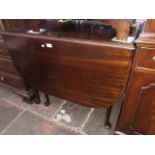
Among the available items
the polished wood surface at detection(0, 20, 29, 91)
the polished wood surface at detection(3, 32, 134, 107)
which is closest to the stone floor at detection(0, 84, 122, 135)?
the polished wood surface at detection(0, 20, 29, 91)

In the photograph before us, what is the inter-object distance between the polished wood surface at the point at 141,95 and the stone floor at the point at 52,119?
0.33 metres

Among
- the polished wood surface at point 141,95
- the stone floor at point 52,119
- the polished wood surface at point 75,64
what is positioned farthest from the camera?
the stone floor at point 52,119

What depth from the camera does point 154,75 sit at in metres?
0.76

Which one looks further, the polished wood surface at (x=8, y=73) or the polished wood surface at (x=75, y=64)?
the polished wood surface at (x=8, y=73)

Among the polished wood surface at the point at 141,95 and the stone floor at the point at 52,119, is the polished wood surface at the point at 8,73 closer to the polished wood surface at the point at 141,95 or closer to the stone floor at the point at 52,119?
the stone floor at the point at 52,119

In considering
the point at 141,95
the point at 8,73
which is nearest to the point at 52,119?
the point at 8,73

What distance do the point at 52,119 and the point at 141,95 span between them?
946mm

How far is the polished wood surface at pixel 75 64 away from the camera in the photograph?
0.84 meters

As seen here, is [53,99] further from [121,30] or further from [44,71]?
[121,30]

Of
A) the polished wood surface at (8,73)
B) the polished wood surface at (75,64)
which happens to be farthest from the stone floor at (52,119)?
the polished wood surface at (75,64)

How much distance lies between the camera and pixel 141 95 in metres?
0.87

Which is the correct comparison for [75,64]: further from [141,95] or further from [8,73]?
[8,73]

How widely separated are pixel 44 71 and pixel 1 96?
98 cm
